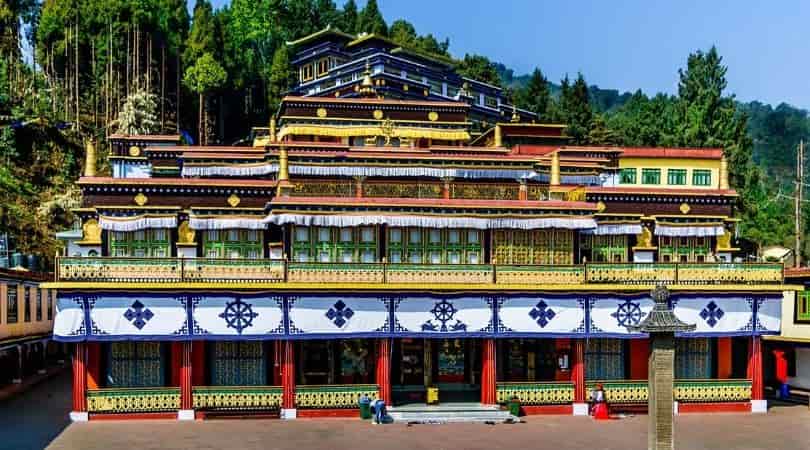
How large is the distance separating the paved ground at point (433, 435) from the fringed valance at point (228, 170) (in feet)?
37.2

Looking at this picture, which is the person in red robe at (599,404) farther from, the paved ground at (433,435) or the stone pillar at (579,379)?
the paved ground at (433,435)

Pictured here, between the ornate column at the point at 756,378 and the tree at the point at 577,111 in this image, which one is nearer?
the ornate column at the point at 756,378

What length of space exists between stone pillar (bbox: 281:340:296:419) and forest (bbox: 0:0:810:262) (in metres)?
34.6

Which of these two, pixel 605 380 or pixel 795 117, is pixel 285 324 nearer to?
pixel 605 380

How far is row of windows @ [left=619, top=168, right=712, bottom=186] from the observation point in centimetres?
4531

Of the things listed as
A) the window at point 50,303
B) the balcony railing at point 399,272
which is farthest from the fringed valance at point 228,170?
the window at point 50,303

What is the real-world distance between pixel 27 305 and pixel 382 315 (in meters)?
18.4

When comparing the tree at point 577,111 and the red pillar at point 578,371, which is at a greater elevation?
the tree at point 577,111

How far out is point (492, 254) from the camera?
31.6 metres

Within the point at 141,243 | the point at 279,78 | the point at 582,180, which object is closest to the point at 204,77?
the point at 279,78

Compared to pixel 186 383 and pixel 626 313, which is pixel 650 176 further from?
pixel 186 383

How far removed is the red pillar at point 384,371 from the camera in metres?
29.7

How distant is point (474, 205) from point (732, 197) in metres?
10.8

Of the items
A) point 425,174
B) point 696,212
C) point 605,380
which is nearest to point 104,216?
point 425,174
